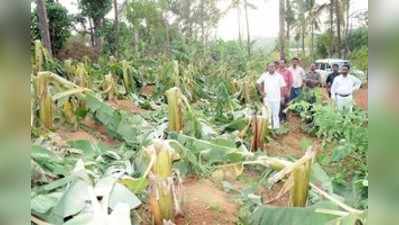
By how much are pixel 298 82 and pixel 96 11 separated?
0.77 metres

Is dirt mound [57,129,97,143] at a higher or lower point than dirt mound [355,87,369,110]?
lower

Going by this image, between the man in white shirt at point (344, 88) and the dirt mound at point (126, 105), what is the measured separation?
78 centimetres

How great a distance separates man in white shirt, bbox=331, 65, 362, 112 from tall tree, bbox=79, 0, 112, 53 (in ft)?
2.74

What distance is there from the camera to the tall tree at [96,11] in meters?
1.66

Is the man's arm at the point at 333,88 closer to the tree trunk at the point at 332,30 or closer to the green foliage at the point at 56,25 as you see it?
the tree trunk at the point at 332,30

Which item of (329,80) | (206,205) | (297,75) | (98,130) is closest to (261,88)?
(297,75)

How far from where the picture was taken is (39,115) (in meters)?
1.81

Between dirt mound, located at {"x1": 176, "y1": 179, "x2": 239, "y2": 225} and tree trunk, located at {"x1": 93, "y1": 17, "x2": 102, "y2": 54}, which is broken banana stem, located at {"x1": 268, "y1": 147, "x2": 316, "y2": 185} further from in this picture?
tree trunk, located at {"x1": 93, "y1": 17, "x2": 102, "y2": 54}

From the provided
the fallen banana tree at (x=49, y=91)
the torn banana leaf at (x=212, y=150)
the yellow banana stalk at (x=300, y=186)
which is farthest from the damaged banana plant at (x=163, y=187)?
the fallen banana tree at (x=49, y=91)

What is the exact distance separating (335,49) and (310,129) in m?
0.36

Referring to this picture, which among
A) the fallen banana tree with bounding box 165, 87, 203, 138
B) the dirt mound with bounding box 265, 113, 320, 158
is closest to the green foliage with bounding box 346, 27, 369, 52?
the dirt mound with bounding box 265, 113, 320, 158

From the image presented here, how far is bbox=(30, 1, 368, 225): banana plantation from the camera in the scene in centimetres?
146
